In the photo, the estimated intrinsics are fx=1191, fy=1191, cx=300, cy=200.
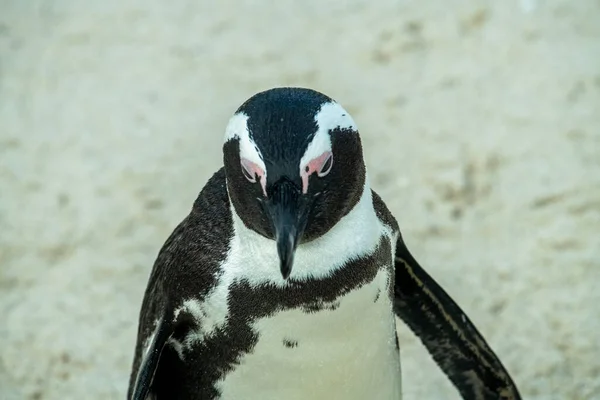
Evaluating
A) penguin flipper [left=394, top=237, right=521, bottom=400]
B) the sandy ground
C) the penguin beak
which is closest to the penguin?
the penguin beak

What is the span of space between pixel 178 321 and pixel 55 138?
255cm

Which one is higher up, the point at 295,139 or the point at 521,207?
the point at 295,139

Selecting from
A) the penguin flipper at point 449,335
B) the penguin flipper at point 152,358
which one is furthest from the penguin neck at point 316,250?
the penguin flipper at point 449,335

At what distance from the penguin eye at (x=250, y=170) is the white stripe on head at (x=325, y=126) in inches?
3.1

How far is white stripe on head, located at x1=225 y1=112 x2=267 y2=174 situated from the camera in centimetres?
217

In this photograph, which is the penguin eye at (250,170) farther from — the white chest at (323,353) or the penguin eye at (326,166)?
the white chest at (323,353)

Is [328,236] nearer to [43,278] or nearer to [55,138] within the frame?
[43,278]

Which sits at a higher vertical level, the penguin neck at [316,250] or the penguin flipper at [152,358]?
the penguin neck at [316,250]

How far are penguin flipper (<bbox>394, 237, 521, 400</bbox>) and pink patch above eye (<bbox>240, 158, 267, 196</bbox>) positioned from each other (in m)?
0.70

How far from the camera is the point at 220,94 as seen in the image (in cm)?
499

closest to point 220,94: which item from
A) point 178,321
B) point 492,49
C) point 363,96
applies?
point 363,96

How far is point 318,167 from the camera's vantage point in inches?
86.0

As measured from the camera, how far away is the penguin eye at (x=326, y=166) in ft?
7.20

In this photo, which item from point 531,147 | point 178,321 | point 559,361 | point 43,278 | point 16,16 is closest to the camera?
point 178,321
